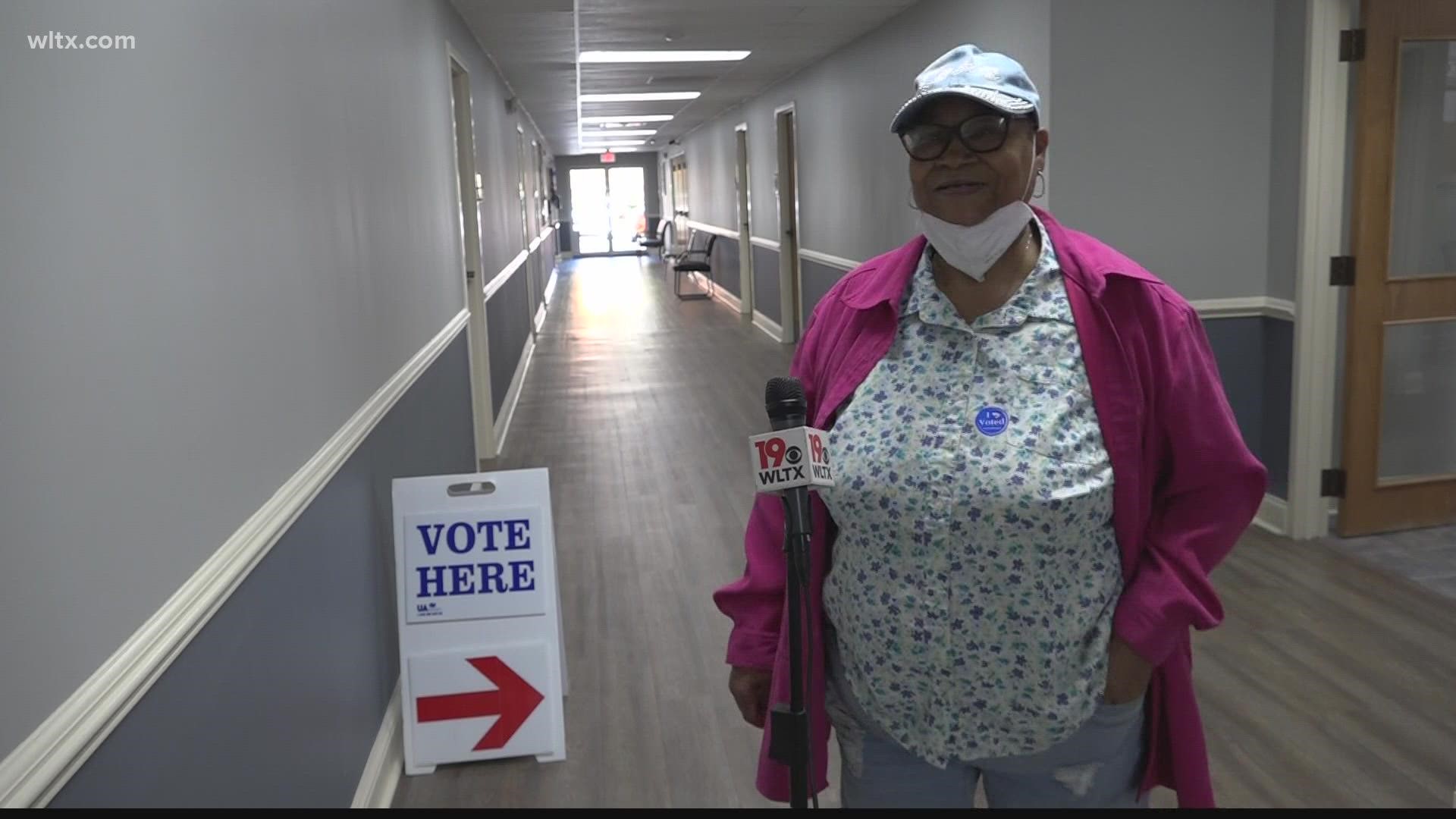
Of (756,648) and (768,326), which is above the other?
(756,648)

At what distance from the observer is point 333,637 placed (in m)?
2.53

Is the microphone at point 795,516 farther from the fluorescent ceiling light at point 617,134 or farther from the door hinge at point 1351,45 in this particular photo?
the fluorescent ceiling light at point 617,134

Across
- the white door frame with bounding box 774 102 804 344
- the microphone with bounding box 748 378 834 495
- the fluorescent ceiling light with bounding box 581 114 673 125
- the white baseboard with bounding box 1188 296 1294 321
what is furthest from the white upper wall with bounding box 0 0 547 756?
the fluorescent ceiling light with bounding box 581 114 673 125

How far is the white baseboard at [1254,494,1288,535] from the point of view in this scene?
475 cm

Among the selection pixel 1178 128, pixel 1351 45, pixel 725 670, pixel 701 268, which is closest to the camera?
pixel 725 670

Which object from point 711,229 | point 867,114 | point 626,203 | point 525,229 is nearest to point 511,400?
point 867,114

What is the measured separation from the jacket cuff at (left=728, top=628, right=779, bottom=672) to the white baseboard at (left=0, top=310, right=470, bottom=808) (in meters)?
0.70

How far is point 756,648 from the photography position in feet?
5.21

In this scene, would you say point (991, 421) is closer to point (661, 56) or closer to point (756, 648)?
point (756, 648)

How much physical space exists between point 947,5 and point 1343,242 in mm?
2308

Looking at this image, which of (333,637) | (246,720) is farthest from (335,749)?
(246,720)

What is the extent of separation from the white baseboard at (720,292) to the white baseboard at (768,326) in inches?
39.8

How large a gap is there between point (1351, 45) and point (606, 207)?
24.2 meters

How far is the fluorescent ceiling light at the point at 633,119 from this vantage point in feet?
49.0
